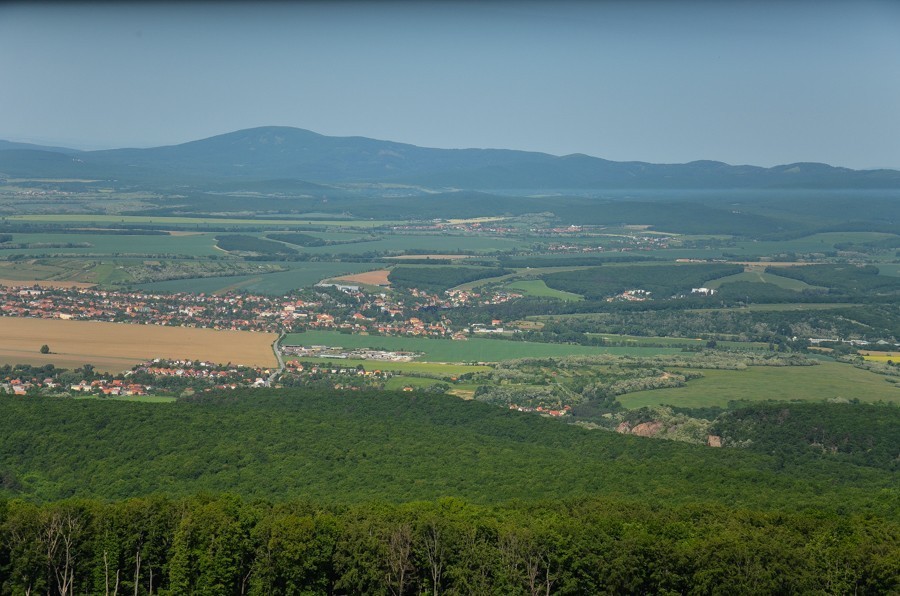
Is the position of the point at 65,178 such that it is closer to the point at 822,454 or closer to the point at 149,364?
the point at 149,364

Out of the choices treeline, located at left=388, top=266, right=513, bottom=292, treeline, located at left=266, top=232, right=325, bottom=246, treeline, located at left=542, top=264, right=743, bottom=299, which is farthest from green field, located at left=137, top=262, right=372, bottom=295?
treeline, located at left=542, top=264, right=743, bottom=299

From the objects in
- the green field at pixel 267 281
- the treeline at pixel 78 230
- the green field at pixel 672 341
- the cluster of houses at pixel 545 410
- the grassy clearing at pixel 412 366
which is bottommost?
the green field at pixel 672 341

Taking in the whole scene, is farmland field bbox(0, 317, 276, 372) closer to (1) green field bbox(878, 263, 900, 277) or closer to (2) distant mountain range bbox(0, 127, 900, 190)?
(1) green field bbox(878, 263, 900, 277)

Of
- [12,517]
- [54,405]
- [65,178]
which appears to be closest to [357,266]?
[54,405]

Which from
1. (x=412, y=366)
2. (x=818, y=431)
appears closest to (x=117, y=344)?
(x=412, y=366)

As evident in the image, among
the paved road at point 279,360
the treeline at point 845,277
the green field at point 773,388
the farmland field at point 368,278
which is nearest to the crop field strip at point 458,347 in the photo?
the paved road at point 279,360

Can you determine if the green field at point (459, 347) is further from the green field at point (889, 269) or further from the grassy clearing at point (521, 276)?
the green field at point (889, 269)
